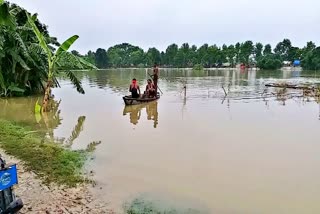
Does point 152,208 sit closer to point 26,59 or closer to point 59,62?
point 59,62

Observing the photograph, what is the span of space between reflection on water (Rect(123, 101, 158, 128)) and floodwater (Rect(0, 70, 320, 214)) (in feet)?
0.15

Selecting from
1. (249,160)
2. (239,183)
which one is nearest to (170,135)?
(249,160)

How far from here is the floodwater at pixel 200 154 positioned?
609 centimetres

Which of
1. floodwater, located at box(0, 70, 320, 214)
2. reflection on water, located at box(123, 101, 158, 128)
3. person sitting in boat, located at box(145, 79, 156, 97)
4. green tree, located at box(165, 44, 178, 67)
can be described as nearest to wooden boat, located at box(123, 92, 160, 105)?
reflection on water, located at box(123, 101, 158, 128)

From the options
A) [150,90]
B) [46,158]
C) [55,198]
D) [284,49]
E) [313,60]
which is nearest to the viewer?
[55,198]

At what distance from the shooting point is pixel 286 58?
301 ft

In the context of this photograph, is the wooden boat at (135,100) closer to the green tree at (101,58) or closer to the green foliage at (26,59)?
the green foliage at (26,59)

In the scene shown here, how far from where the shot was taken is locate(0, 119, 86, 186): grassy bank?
643 centimetres

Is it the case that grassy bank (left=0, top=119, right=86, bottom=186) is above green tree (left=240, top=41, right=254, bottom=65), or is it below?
below

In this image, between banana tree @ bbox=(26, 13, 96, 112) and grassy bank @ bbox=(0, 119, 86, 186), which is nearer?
grassy bank @ bbox=(0, 119, 86, 186)

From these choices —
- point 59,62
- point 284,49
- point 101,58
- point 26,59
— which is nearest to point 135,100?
point 59,62

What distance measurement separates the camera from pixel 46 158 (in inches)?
295

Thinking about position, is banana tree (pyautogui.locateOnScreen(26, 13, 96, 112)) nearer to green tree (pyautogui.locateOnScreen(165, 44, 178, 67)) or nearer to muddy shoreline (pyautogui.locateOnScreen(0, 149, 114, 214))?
muddy shoreline (pyautogui.locateOnScreen(0, 149, 114, 214))

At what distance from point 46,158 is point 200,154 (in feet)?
11.9
